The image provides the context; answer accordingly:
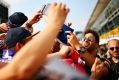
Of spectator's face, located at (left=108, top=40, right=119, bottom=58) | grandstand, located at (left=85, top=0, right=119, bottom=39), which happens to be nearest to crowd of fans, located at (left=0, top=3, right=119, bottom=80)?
spectator's face, located at (left=108, top=40, right=119, bottom=58)

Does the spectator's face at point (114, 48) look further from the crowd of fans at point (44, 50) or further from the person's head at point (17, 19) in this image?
the person's head at point (17, 19)

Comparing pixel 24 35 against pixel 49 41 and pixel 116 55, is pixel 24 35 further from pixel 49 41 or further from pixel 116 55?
pixel 116 55

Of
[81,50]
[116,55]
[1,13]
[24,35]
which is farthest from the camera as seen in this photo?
[1,13]

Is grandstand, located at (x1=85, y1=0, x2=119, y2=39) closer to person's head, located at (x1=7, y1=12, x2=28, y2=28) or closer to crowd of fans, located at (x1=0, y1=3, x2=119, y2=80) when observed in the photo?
crowd of fans, located at (x1=0, y1=3, x2=119, y2=80)

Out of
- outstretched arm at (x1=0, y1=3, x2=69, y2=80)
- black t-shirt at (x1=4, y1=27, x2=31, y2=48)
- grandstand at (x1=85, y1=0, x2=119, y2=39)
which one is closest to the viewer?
outstretched arm at (x1=0, y1=3, x2=69, y2=80)

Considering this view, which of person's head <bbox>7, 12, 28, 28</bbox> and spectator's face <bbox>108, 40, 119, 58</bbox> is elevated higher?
person's head <bbox>7, 12, 28, 28</bbox>

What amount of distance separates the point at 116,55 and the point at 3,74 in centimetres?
289

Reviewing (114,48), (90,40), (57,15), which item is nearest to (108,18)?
(114,48)

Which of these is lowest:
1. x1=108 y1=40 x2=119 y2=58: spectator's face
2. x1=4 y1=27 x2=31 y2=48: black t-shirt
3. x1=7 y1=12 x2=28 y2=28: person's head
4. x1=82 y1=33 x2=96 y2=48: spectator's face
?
x1=108 y1=40 x2=119 y2=58: spectator's face

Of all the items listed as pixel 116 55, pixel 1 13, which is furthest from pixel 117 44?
pixel 1 13

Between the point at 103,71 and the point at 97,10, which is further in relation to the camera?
the point at 97,10

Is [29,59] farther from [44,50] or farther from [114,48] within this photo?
[114,48]

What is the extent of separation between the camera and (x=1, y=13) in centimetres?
5694

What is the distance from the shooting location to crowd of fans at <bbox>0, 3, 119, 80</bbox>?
0.86 meters
